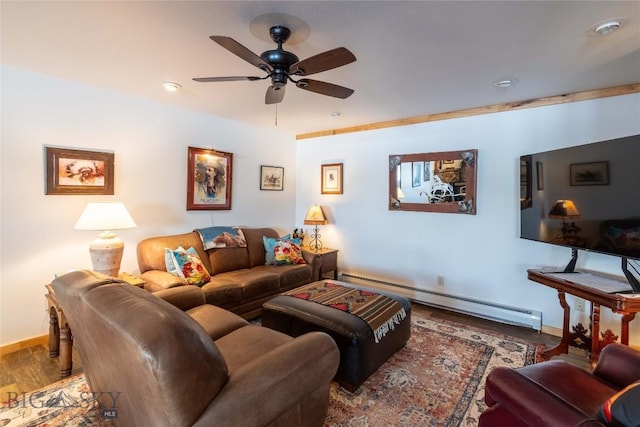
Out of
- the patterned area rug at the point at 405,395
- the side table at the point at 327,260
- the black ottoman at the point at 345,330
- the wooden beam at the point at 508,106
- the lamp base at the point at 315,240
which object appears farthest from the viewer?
the lamp base at the point at 315,240

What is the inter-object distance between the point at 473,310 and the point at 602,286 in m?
1.43

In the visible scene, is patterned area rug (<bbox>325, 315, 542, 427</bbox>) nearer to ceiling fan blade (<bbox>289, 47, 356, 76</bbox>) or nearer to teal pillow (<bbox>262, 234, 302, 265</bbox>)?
teal pillow (<bbox>262, 234, 302, 265</bbox>)

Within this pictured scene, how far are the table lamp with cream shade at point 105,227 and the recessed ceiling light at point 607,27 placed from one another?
3631 mm

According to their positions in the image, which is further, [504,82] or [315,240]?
[315,240]

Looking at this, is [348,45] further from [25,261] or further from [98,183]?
[25,261]

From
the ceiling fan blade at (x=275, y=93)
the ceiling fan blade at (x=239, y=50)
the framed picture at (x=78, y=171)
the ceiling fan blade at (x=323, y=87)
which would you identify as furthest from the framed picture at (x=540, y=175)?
the framed picture at (x=78, y=171)

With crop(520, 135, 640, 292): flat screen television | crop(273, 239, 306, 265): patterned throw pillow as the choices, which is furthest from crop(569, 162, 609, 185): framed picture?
crop(273, 239, 306, 265): patterned throw pillow

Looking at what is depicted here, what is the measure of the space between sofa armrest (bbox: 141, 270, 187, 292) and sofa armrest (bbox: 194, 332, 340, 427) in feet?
5.49

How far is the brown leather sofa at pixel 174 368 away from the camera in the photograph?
1.04 m

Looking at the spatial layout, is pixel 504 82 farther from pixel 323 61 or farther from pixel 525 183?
pixel 323 61

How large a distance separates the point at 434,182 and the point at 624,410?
296 centimetres

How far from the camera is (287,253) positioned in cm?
388

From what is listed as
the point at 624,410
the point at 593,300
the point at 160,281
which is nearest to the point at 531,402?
the point at 624,410

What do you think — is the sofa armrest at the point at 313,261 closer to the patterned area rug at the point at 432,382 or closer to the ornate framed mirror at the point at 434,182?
the ornate framed mirror at the point at 434,182
